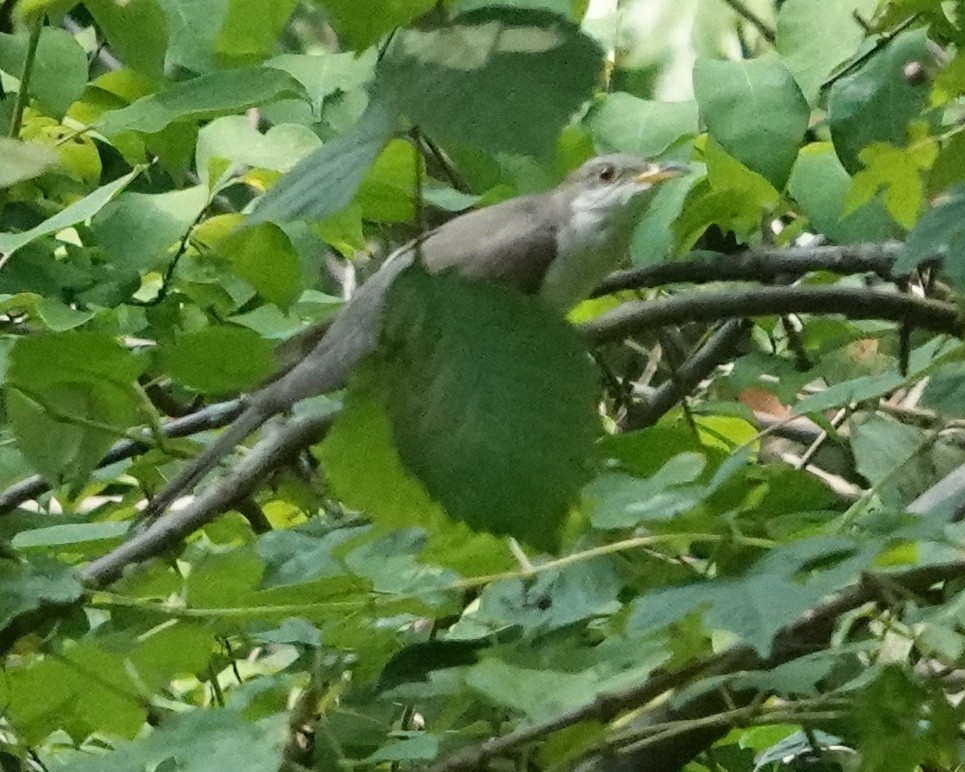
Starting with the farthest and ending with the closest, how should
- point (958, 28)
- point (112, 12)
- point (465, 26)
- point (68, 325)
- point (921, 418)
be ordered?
point (921, 418)
point (68, 325)
point (112, 12)
point (958, 28)
point (465, 26)

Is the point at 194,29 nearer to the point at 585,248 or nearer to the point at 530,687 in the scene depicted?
the point at 530,687

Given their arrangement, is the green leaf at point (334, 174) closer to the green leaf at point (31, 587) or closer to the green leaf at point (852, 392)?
the green leaf at point (31, 587)

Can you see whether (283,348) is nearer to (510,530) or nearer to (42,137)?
(42,137)

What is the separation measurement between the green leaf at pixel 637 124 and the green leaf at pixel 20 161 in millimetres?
303

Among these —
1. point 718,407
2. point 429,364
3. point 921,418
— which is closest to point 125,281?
point 718,407

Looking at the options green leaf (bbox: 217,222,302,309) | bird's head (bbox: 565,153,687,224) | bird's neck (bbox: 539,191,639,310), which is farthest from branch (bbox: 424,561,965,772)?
bird's head (bbox: 565,153,687,224)

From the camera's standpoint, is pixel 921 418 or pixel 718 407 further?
pixel 921 418

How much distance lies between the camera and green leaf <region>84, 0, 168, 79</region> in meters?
0.55

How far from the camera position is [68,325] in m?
0.68

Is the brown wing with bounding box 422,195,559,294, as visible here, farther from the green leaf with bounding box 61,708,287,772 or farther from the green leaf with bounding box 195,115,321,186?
the green leaf with bounding box 61,708,287,772

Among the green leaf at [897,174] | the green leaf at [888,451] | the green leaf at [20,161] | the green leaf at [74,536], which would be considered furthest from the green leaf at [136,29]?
the green leaf at [888,451]

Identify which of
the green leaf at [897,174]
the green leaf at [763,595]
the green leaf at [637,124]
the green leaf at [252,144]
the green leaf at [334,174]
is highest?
the green leaf at [334,174]

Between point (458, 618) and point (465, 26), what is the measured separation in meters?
0.36

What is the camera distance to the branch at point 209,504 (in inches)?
18.9
